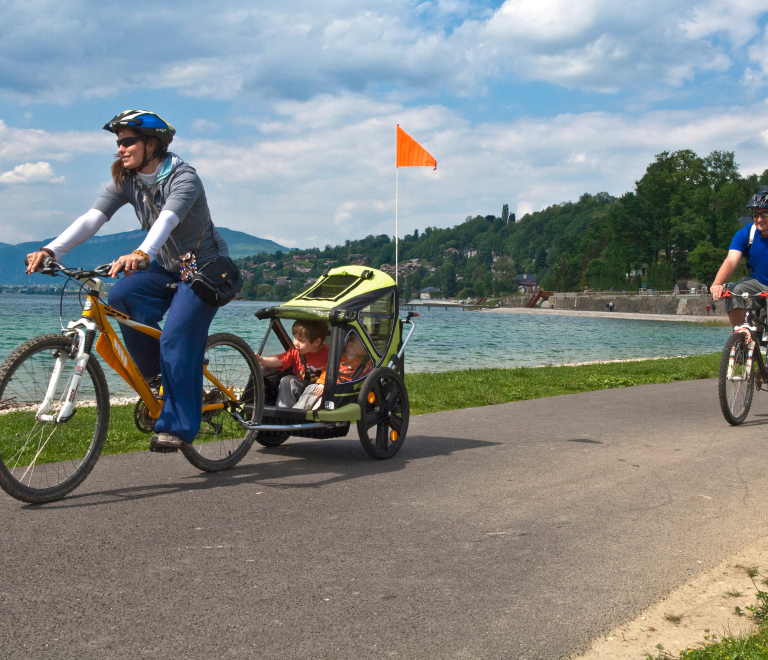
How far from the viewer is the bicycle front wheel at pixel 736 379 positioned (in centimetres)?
789

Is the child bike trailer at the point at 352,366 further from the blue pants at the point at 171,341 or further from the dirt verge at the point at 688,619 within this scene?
the dirt verge at the point at 688,619

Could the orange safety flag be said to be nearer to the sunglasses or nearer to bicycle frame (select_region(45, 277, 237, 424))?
the sunglasses

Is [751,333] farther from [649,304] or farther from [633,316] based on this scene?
[649,304]

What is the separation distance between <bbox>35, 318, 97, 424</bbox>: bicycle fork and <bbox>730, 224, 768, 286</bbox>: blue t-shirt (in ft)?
21.3

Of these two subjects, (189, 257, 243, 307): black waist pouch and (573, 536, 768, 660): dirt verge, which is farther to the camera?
(189, 257, 243, 307): black waist pouch

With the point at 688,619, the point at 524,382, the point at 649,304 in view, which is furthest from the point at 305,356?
the point at 649,304

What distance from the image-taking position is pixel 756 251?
27.1 ft

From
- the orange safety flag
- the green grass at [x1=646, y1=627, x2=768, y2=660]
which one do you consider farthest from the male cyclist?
the green grass at [x1=646, y1=627, x2=768, y2=660]

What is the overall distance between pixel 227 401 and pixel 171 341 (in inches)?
33.8

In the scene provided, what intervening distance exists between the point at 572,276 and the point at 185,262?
152895mm

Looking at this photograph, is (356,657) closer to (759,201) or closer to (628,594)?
(628,594)

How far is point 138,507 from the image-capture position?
439 cm

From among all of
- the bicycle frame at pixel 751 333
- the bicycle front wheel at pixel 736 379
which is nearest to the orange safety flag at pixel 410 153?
the bicycle frame at pixel 751 333

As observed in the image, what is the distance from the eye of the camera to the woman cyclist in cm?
475
